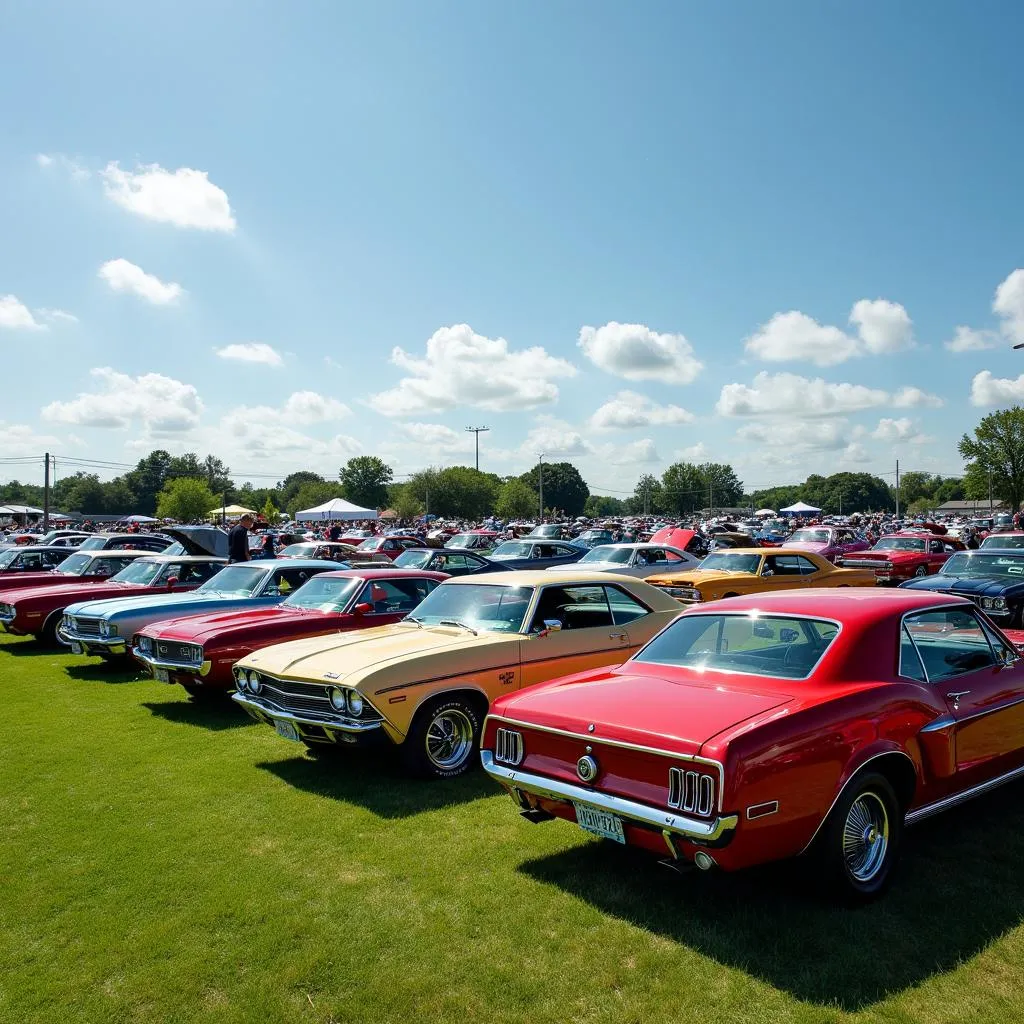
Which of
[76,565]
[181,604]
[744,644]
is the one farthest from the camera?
[76,565]

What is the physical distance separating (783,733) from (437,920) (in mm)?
1897

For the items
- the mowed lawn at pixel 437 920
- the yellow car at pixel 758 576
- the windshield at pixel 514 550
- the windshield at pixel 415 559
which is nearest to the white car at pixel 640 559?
the yellow car at pixel 758 576

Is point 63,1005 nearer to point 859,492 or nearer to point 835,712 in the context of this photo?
point 835,712

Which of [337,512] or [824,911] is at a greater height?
[337,512]

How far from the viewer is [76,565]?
15352mm

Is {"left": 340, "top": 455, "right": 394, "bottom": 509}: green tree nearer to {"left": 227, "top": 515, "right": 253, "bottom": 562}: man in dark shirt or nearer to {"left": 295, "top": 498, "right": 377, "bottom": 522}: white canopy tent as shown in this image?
{"left": 295, "top": 498, "right": 377, "bottom": 522}: white canopy tent

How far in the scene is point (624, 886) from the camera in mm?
4242

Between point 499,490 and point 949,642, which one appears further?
point 499,490

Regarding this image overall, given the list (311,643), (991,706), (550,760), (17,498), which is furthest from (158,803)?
(17,498)

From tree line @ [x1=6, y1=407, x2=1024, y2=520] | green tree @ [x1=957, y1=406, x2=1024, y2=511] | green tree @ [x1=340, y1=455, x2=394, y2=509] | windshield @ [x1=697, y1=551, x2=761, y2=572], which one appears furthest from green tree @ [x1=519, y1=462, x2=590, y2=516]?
windshield @ [x1=697, y1=551, x2=761, y2=572]

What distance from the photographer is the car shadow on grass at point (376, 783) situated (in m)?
5.60

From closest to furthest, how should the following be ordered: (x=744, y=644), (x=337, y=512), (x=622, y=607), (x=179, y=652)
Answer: (x=744, y=644), (x=622, y=607), (x=179, y=652), (x=337, y=512)

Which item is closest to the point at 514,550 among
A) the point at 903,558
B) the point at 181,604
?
the point at 903,558

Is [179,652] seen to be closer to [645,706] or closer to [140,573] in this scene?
[140,573]
